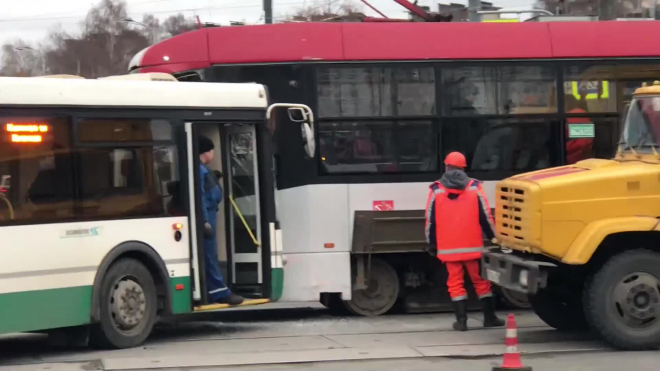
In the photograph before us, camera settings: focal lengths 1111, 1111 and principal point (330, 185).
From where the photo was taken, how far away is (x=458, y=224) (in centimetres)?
1129

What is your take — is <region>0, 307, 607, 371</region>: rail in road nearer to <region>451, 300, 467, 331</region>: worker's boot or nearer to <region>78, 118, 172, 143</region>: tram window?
<region>451, 300, 467, 331</region>: worker's boot

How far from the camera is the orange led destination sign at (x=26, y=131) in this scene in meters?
9.84

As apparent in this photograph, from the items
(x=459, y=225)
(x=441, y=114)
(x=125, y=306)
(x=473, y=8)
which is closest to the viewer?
(x=125, y=306)

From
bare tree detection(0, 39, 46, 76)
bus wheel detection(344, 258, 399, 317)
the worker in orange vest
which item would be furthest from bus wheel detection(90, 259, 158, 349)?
bare tree detection(0, 39, 46, 76)

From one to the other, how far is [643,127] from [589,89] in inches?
91.6

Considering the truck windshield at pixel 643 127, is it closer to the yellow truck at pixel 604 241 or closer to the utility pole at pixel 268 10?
the yellow truck at pixel 604 241

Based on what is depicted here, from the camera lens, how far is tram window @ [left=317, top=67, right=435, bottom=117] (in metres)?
12.6

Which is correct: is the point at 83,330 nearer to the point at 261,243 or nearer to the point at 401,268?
the point at 261,243

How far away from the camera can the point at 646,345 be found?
9977mm

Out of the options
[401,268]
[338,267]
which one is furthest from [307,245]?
[401,268]

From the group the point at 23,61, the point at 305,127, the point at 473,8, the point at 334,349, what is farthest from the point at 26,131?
the point at 23,61

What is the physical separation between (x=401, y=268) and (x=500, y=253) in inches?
96.2

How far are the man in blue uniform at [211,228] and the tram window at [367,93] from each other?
1618 millimetres

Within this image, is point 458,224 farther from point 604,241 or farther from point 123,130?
point 123,130
